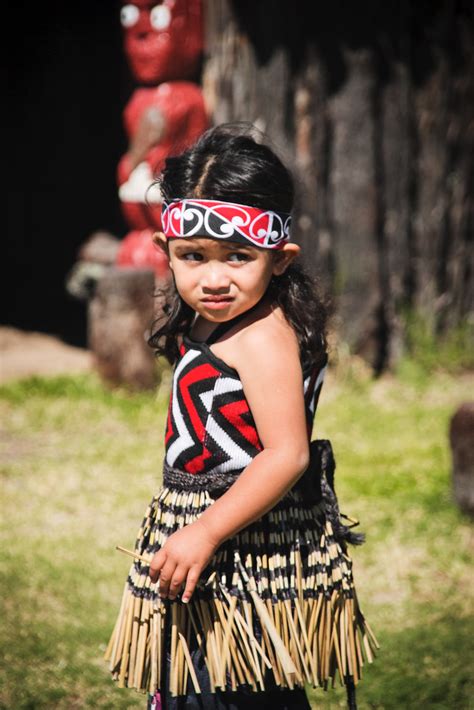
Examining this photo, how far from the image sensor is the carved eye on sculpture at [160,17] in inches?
257

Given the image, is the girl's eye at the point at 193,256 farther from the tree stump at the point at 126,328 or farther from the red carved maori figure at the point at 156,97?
the red carved maori figure at the point at 156,97

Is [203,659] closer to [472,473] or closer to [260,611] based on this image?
[260,611]

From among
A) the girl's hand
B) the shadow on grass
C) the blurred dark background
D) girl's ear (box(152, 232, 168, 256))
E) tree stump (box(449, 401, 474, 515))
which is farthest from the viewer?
the blurred dark background

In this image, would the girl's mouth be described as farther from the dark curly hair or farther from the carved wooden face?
the carved wooden face

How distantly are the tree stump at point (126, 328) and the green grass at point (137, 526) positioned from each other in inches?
5.3

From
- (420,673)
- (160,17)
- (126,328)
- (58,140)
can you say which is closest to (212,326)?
(420,673)

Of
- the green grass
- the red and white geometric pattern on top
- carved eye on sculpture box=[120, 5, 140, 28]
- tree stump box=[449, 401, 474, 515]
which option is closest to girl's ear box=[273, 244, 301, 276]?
the red and white geometric pattern on top

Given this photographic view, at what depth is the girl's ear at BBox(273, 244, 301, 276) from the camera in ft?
6.66

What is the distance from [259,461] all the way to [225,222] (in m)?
0.48

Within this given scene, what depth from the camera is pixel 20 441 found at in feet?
17.6

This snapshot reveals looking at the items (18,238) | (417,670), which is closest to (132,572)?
(417,670)

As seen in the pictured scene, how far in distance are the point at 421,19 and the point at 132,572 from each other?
4.99 metres

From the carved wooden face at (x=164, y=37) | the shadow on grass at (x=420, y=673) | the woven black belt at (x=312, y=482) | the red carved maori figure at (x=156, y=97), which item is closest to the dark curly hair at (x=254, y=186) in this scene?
the woven black belt at (x=312, y=482)

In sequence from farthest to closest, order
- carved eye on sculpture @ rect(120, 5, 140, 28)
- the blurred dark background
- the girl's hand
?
1. the blurred dark background
2. carved eye on sculpture @ rect(120, 5, 140, 28)
3. the girl's hand
